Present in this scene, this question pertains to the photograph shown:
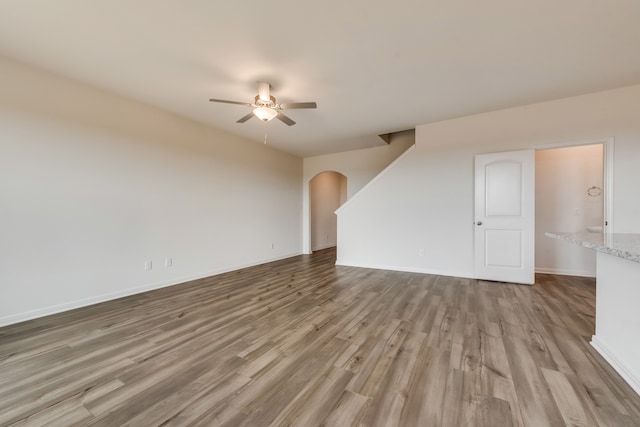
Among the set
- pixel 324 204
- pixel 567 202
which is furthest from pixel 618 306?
pixel 324 204

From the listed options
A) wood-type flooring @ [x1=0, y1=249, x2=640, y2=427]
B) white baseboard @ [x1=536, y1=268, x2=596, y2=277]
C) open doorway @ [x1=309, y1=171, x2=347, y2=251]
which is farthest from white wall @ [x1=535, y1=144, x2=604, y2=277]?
open doorway @ [x1=309, y1=171, x2=347, y2=251]

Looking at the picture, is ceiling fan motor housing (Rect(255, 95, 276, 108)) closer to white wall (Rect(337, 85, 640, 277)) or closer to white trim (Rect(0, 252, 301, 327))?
white wall (Rect(337, 85, 640, 277))

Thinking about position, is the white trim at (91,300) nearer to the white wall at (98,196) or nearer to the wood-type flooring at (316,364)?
the white wall at (98,196)

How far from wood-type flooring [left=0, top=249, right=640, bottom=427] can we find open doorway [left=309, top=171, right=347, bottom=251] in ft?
14.0

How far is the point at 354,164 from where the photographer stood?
618 centimetres

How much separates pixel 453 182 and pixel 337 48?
9.80 feet

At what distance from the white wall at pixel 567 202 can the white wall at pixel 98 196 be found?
5.73 metres

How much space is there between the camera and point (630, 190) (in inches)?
121

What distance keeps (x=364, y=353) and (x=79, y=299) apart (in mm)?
3356

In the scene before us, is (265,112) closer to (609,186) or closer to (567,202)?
(609,186)

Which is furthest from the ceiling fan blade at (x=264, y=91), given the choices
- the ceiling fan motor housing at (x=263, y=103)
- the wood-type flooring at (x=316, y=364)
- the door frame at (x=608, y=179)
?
the door frame at (x=608, y=179)

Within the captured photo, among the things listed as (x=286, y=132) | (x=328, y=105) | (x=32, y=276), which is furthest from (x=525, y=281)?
(x=32, y=276)

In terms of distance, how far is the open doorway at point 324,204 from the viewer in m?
7.34

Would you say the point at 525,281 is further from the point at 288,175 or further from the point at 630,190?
the point at 288,175
